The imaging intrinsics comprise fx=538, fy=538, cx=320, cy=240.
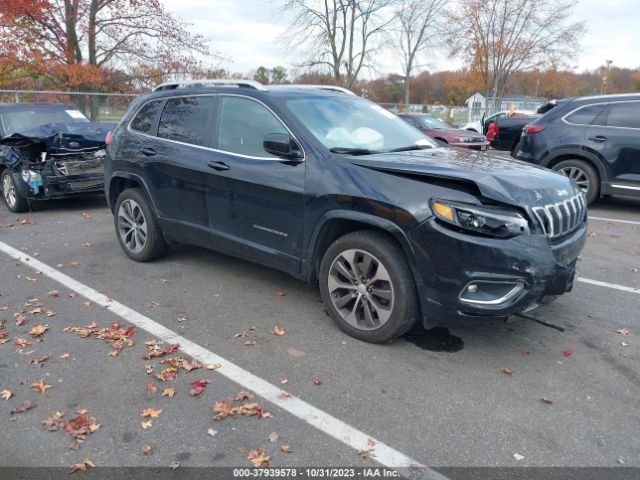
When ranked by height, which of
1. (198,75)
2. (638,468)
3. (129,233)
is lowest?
(638,468)

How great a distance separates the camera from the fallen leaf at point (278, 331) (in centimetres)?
410

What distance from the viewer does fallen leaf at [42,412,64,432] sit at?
117 inches

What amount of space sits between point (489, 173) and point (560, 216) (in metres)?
0.56

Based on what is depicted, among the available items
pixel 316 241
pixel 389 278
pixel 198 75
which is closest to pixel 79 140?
pixel 316 241

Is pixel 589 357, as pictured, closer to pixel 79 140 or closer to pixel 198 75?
pixel 79 140

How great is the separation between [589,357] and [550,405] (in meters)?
0.79

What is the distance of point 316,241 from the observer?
161 inches

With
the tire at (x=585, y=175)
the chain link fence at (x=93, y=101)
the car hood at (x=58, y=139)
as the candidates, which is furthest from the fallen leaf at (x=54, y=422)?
the chain link fence at (x=93, y=101)

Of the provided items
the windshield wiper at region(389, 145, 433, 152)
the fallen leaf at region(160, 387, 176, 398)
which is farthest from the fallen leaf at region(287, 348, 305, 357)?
the windshield wiper at region(389, 145, 433, 152)

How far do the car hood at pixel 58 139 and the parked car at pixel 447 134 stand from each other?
306 inches

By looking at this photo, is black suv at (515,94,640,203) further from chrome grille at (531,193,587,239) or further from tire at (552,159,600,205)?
chrome grille at (531,193,587,239)

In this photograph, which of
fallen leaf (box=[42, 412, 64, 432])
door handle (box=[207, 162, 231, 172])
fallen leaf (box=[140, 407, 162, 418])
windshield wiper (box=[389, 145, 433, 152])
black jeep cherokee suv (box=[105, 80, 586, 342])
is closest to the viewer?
fallen leaf (box=[42, 412, 64, 432])

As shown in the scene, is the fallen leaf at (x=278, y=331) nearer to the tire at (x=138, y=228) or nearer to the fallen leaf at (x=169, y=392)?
the fallen leaf at (x=169, y=392)

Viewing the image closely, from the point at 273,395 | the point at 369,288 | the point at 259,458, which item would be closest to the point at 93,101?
the point at 369,288
